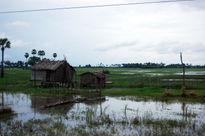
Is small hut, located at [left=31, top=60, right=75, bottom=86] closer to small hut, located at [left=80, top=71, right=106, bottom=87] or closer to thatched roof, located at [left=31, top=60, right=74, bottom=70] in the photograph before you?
thatched roof, located at [left=31, top=60, right=74, bottom=70]

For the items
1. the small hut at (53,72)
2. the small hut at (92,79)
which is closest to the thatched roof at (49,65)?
the small hut at (53,72)

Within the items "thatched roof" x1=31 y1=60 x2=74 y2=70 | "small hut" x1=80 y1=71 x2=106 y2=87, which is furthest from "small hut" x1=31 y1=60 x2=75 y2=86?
"small hut" x1=80 y1=71 x2=106 y2=87

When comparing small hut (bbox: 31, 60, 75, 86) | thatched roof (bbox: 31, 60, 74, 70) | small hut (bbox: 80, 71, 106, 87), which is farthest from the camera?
thatched roof (bbox: 31, 60, 74, 70)

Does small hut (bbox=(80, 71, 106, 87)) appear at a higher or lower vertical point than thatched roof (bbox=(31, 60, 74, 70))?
lower

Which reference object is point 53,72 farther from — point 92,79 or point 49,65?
point 92,79

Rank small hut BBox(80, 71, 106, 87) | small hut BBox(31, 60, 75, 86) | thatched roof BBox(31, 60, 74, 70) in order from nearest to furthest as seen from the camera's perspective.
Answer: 1. small hut BBox(80, 71, 106, 87)
2. small hut BBox(31, 60, 75, 86)
3. thatched roof BBox(31, 60, 74, 70)

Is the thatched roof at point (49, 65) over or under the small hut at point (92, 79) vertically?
over

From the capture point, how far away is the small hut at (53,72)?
30487 millimetres

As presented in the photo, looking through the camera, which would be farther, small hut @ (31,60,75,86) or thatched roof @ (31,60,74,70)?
thatched roof @ (31,60,74,70)

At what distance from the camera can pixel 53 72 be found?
1214 inches

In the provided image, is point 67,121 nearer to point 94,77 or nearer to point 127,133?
point 127,133

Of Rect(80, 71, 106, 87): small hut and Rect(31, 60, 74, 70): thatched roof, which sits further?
Rect(31, 60, 74, 70): thatched roof

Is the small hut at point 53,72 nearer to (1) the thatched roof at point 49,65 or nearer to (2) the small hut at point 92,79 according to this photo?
(1) the thatched roof at point 49,65

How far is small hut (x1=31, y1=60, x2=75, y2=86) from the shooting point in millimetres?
30487
